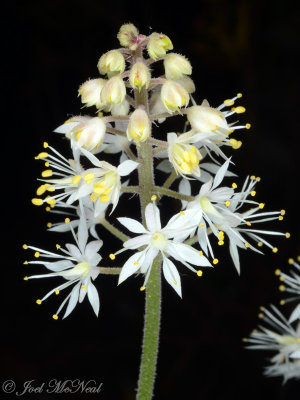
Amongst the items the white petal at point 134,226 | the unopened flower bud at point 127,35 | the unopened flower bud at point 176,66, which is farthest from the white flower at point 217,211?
the unopened flower bud at point 127,35

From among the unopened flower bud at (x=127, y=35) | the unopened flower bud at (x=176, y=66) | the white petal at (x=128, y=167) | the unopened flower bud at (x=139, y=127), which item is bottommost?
the white petal at (x=128, y=167)

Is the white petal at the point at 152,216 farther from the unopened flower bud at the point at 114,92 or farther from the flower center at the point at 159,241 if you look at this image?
the unopened flower bud at the point at 114,92

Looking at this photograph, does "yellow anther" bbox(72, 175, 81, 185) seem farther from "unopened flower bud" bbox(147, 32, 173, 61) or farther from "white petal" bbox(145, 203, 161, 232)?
"unopened flower bud" bbox(147, 32, 173, 61)

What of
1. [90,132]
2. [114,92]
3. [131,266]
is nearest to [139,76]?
[114,92]

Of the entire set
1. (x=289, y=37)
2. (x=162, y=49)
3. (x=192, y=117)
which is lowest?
(x=192, y=117)

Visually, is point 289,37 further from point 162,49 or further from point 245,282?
point 162,49

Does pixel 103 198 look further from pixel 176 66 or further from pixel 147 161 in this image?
pixel 176 66

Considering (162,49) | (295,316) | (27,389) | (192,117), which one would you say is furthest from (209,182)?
(27,389)

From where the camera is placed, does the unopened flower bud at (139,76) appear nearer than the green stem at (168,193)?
Yes
